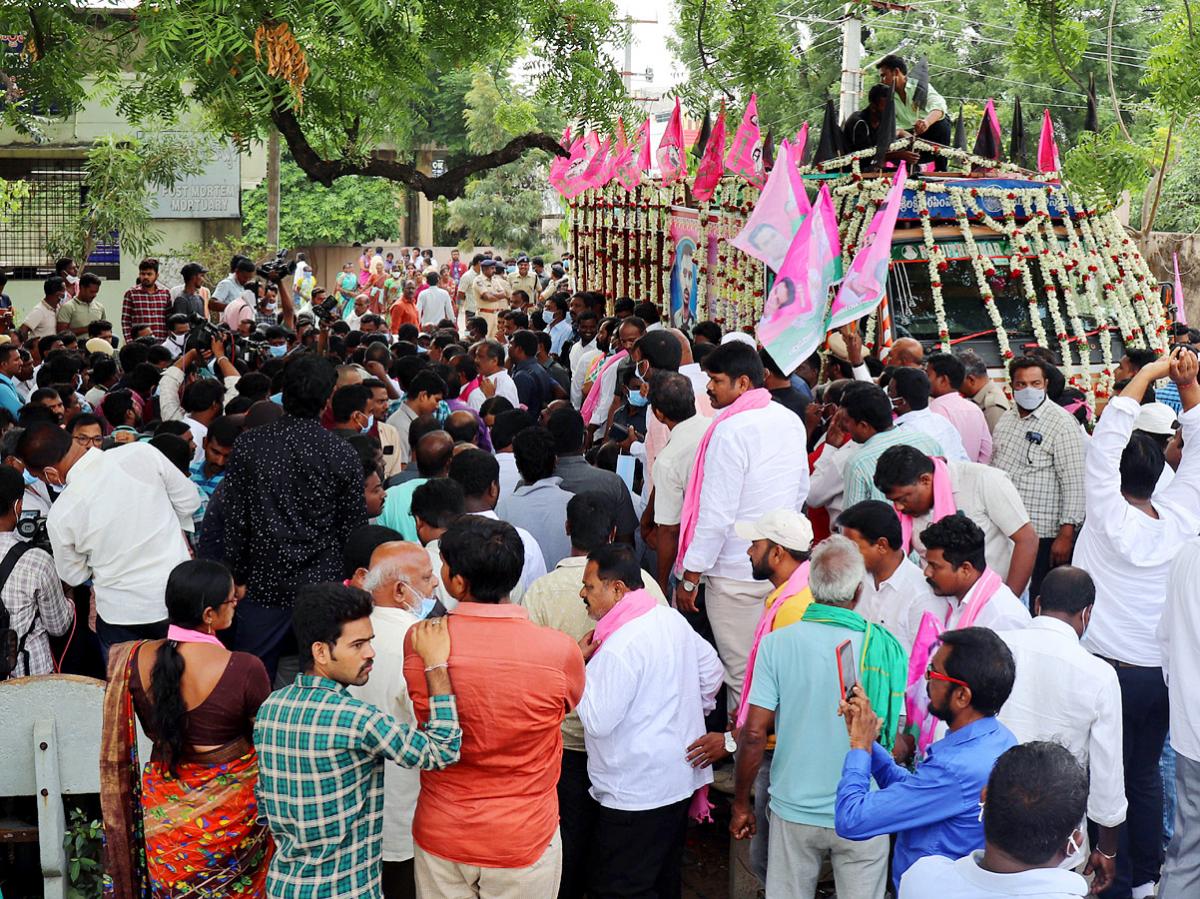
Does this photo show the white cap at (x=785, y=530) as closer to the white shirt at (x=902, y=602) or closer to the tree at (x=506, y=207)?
the white shirt at (x=902, y=602)

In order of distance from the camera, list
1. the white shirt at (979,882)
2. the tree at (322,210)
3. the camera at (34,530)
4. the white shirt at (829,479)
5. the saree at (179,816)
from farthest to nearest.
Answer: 1. the tree at (322,210)
2. the white shirt at (829,479)
3. the camera at (34,530)
4. the saree at (179,816)
5. the white shirt at (979,882)

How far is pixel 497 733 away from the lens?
398cm

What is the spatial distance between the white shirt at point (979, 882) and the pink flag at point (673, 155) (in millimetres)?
11656

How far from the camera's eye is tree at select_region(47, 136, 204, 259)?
59.2ft

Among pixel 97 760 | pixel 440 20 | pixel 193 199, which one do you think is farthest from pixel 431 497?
pixel 193 199

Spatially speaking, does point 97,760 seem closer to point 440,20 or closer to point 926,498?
point 926,498

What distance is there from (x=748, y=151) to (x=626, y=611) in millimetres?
8252

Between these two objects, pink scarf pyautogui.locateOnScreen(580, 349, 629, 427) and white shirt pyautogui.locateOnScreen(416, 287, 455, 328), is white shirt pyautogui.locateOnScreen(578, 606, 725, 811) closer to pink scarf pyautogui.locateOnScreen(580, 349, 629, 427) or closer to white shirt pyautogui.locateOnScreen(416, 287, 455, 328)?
pink scarf pyautogui.locateOnScreen(580, 349, 629, 427)

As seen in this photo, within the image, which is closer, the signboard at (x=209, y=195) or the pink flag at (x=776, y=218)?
the pink flag at (x=776, y=218)

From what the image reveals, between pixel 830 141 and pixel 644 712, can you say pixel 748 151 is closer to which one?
pixel 830 141

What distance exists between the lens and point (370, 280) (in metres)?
26.1

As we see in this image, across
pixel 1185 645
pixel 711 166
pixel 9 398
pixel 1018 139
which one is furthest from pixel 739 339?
pixel 1018 139

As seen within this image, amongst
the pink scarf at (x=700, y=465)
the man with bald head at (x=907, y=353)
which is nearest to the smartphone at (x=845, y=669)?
the pink scarf at (x=700, y=465)

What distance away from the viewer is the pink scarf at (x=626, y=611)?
4664 millimetres
